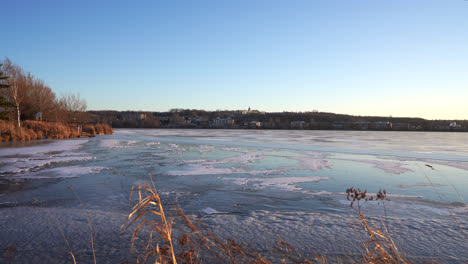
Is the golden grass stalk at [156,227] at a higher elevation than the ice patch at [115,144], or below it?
higher

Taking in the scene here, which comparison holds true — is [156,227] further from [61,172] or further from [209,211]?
[61,172]

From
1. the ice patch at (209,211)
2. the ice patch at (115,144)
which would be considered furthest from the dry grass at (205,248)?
the ice patch at (115,144)

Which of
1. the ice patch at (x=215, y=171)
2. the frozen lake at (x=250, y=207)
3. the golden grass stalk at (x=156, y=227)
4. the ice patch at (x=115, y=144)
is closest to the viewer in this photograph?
the golden grass stalk at (x=156, y=227)

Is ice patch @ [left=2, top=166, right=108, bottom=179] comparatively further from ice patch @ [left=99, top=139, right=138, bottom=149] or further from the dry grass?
ice patch @ [left=99, top=139, right=138, bottom=149]

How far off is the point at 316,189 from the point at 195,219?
3.12 m

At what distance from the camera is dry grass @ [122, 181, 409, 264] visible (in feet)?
5.09

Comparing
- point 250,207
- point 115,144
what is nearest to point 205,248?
point 250,207

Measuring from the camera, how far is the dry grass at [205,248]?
5.09ft

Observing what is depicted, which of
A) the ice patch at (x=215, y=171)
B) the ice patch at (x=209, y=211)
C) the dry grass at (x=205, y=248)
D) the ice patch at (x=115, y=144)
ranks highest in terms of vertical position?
the dry grass at (x=205, y=248)

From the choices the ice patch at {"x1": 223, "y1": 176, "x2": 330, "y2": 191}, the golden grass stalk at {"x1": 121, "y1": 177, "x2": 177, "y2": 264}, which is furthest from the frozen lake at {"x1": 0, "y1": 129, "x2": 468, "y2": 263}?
the golden grass stalk at {"x1": 121, "y1": 177, "x2": 177, "y2": 264}

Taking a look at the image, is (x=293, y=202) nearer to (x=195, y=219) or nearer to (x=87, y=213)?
(x=195, y=219)

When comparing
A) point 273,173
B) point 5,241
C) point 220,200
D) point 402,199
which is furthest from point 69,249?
point 273,173

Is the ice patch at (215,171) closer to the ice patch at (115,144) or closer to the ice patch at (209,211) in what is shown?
the ice patch at (209,211)

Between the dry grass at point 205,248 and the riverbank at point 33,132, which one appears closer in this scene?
the dry grass at point 205,248
